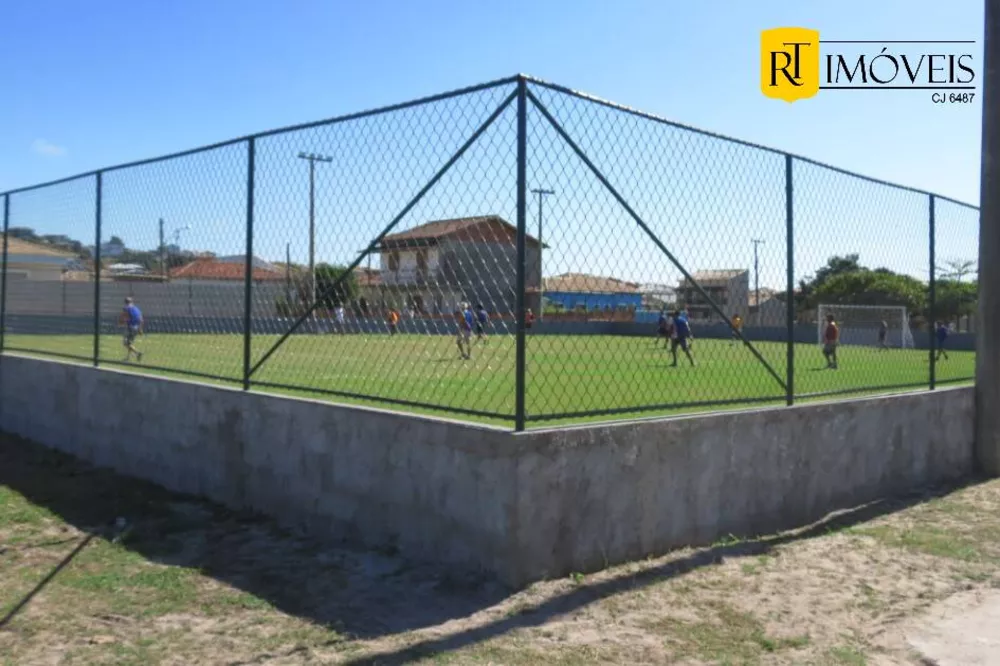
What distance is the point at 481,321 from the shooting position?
550 centimetres

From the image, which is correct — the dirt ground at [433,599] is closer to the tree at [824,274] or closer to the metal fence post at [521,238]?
the metal fence post at [521,238]

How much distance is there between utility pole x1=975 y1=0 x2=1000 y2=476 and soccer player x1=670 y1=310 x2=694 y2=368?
3215mm

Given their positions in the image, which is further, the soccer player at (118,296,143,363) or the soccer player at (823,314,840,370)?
the soccer player at (823,314,840,370)

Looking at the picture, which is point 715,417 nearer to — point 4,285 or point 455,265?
point 455,265

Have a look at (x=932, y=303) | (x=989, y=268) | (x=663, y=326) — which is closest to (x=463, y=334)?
(x=663, y=326)

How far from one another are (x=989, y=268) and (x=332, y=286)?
22.9 ft

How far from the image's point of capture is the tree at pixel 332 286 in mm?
6312

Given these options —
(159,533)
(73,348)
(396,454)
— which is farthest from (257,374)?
(73,348)

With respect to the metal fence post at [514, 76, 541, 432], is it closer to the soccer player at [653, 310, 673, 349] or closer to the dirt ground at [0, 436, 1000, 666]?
the dirt ground at [0, 436, 1000, 666]

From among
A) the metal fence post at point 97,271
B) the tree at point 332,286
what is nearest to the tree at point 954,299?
the tree at point 332,286

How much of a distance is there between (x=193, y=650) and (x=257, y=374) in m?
3.23

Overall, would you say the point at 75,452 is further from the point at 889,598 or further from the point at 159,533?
the point at 889,598

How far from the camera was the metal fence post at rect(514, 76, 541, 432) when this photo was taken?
16.5ft

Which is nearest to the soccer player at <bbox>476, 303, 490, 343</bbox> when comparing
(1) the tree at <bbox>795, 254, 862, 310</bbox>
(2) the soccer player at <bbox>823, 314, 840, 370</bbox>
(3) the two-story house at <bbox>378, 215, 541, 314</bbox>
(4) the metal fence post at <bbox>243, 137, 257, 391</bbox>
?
(3) the two-story house at <bbox>378, 215, 541, 314</bbox>
